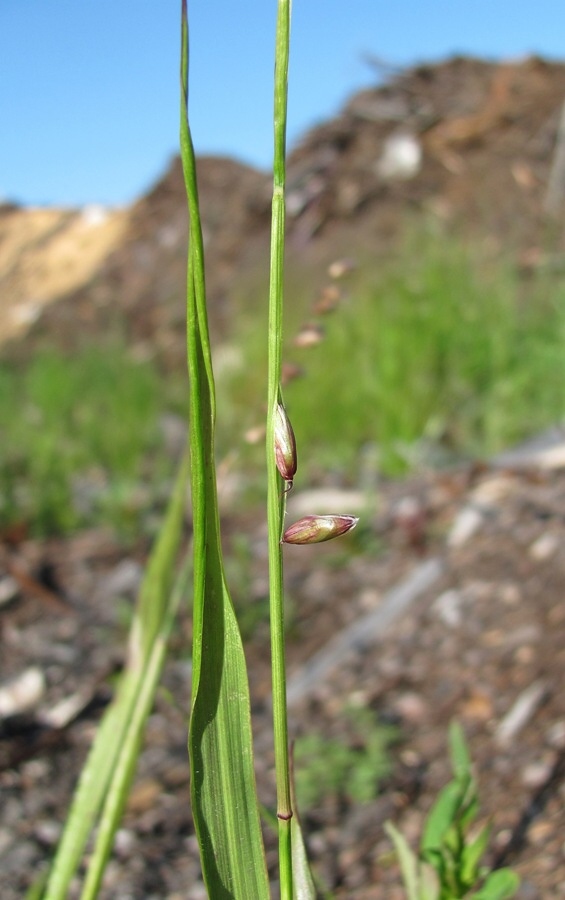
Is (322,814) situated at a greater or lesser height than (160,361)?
greater

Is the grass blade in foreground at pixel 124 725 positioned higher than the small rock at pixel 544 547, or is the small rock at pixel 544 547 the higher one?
the grass blade in foreground at pixel 124 725

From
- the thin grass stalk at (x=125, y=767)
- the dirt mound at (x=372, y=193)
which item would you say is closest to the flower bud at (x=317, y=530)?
the thin grass stalk at (x=125, y=767)

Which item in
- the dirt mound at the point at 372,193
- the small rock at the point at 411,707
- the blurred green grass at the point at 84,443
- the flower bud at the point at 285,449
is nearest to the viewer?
the flower bud at the point at 285,449

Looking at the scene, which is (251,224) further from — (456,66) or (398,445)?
(398,445)

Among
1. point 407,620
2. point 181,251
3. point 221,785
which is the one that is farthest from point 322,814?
point 181,251

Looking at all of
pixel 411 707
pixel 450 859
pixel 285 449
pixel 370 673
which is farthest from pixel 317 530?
pixel 370 673

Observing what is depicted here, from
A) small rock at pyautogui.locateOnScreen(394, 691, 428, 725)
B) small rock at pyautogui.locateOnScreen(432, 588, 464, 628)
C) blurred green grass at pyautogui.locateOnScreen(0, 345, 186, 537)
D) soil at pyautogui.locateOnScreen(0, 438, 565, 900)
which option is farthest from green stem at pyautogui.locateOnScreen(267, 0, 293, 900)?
blurred green grass at pyautogui.locateOnScreen(0, 345, 186, 537)

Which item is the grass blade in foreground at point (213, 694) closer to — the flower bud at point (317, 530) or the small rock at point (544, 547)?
the flower bud at point (317, 530)
